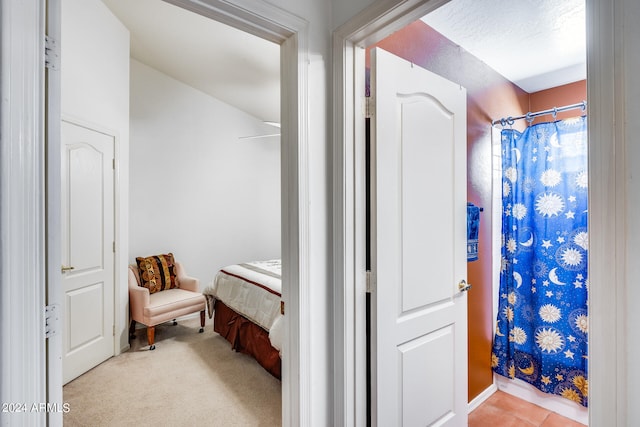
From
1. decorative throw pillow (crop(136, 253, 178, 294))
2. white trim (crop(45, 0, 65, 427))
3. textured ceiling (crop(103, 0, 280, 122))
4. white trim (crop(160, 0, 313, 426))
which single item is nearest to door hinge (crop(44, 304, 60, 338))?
white trim (crop(45, 0, 65, 427))

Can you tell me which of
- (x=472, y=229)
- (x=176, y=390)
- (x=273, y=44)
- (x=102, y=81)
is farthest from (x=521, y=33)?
(x=176, y=390)

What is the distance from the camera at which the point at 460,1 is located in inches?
64.4

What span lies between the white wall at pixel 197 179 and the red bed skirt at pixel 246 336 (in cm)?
121

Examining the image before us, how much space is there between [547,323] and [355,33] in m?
2.25

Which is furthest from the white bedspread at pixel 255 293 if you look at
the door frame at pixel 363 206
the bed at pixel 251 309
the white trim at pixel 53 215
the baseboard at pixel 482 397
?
the white trim at pixel 53 215

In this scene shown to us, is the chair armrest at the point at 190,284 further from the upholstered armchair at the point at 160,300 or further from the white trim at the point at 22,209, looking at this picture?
the white trim at the point at 22,209

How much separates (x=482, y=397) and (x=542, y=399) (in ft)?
1.32

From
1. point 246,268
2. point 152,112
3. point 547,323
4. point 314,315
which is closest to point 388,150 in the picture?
point 314,315

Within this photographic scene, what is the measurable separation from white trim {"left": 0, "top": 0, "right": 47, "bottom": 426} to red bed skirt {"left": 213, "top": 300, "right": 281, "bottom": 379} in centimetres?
191

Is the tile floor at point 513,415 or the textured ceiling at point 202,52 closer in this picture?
the tile floor at point 513,415

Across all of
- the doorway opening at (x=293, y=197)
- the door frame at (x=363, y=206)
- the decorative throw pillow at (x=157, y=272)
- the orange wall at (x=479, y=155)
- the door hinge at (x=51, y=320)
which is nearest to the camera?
the door frame at (x=363, y=206)

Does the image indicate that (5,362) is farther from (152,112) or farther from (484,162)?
(152,112)

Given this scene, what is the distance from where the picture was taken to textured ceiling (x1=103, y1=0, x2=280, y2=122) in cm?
272

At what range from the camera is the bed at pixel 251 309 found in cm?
251
